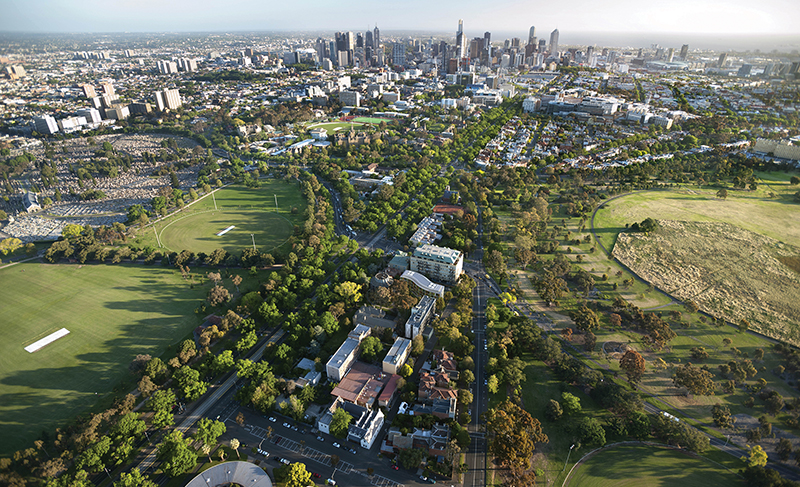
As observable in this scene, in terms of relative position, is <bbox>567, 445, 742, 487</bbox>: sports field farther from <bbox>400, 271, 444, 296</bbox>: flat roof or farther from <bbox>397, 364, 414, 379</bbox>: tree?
<bbox>400, 271, 444, 296</bbox>: flat roof

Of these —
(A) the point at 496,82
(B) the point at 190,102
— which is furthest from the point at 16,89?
(A) the point at 496,82

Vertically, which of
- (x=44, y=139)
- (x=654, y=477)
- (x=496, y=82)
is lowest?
(x=654, y=477)

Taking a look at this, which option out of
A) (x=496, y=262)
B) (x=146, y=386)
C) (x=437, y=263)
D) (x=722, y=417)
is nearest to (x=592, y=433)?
(x=722, y=417)

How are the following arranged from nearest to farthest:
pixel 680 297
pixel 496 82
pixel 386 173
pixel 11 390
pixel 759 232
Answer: pixel 11 390 → pixel 680 297 → pixel 759 232 → pixel 386 173 → pixel 496 82

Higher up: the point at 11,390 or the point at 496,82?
the point at 496,82

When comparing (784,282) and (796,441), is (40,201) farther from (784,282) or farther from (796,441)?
(784,282)

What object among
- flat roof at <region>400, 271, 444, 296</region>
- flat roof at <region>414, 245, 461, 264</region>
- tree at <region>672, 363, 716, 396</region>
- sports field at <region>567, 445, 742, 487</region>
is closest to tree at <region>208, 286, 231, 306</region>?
flat roof at <region>400, 271, 444, 296</region>

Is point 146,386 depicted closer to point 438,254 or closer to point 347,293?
point 347,293
